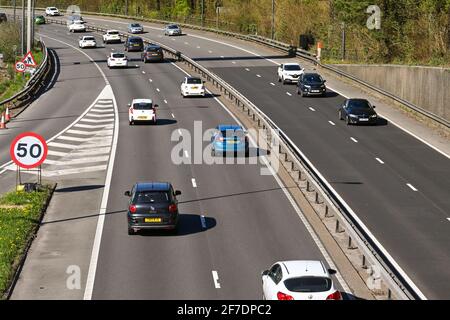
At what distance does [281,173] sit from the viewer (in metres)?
40.2

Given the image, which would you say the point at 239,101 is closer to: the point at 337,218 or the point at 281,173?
the point at 281,173

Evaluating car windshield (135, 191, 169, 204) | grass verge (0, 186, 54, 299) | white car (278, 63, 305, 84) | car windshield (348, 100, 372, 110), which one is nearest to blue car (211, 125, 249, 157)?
grass verge (0, 186, 54, 299)

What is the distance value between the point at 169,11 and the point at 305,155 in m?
118

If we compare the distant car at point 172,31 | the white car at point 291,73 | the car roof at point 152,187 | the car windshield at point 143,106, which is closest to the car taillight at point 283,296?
the car roof at point 152,187

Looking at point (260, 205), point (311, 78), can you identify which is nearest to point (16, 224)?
point (260, 205)

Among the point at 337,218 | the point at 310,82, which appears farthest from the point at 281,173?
the point at 310,82

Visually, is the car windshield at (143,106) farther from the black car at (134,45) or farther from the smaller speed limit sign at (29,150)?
the black car at (134,45)

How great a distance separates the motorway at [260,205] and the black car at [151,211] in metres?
0.44

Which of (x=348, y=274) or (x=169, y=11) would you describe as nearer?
(x=348, y=274)

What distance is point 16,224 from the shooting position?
30312 millimetres

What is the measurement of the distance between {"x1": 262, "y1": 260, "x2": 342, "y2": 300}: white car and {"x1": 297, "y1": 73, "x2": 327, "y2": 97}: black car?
138 feet

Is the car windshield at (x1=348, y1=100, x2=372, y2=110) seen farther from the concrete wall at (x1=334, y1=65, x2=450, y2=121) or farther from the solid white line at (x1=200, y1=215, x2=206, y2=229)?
the solid white line at (x1=200, y1=215, x2=206, y2=229)

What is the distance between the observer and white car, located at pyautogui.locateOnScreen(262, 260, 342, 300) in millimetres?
20750
